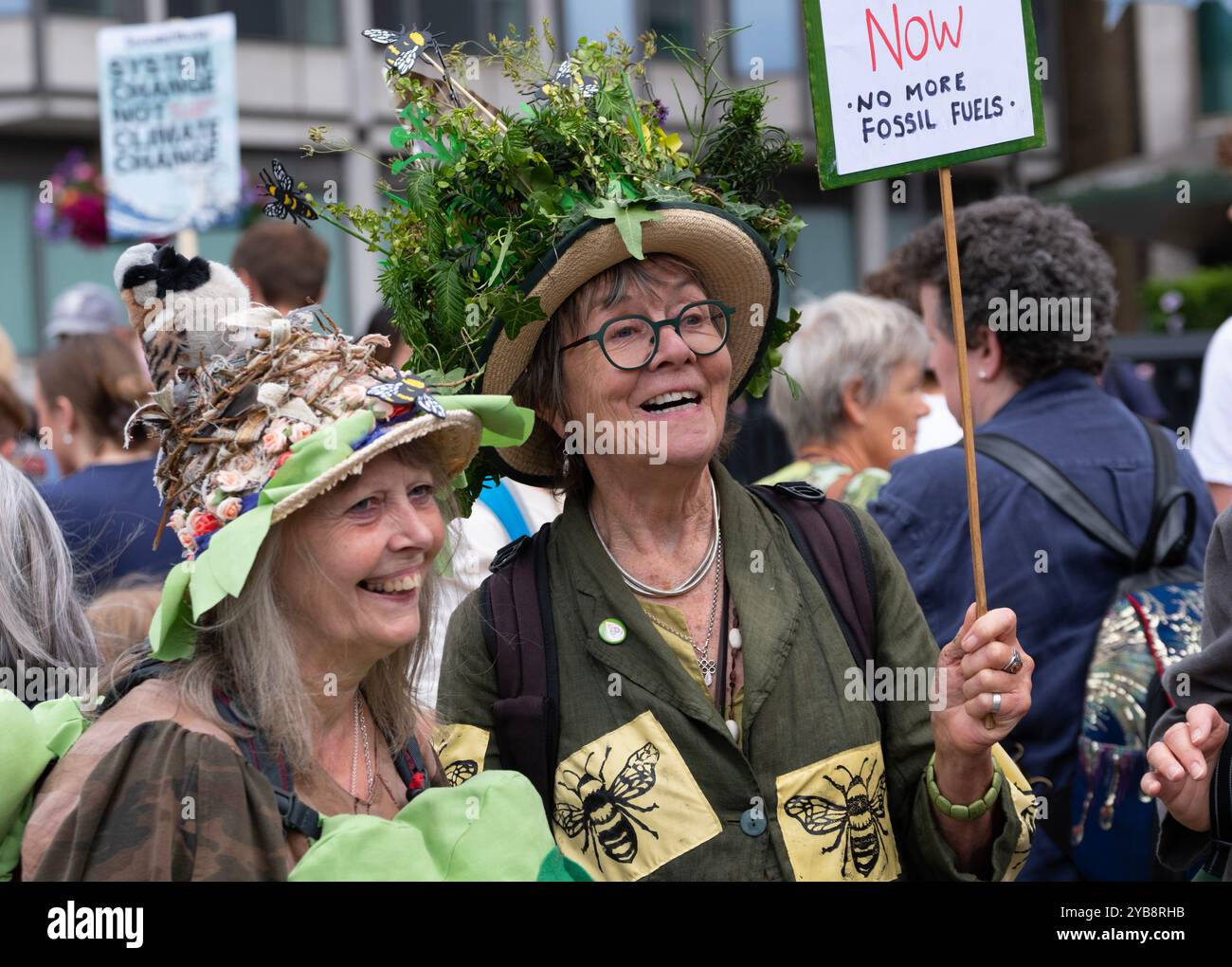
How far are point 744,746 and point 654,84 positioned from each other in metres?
12.9

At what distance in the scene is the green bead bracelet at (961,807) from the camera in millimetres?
2619

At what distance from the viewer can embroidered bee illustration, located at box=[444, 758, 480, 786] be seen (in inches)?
101

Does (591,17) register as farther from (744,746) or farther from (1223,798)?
(1223,798)

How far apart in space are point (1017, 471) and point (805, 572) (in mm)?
1071

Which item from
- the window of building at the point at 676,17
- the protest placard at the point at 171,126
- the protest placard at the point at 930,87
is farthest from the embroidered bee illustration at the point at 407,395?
the window of building at the point at 676,17

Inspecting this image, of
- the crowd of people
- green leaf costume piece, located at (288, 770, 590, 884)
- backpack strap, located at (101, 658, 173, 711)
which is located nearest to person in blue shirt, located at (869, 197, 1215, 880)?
the crowd of people

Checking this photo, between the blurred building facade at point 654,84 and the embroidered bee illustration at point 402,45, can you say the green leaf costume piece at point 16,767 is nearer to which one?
the embroidered bee illustration at point 402,45

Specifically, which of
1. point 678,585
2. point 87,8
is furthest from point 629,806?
point 87,8

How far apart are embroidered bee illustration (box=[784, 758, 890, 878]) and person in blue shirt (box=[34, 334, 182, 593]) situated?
2310mm

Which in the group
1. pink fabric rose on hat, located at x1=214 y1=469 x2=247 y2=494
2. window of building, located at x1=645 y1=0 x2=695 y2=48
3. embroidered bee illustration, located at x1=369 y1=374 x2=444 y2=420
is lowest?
pink fabric rose on hat, located at x1=214 y1=469 x2=247 y2=494

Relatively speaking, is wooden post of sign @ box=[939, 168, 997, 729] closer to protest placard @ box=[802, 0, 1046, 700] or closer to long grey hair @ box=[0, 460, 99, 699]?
protest placard @ box=[802, 0, 1046, 700]

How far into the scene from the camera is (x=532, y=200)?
274 cm

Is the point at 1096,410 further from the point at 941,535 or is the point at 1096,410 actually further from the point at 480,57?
the point at 480,57

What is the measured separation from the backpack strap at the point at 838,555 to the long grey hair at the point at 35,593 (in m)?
1.39
